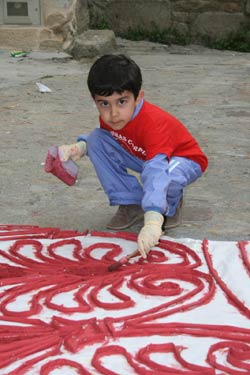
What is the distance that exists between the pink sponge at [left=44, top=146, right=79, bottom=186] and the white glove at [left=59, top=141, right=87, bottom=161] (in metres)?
0.02

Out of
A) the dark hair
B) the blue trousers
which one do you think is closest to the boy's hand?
the blue trousers

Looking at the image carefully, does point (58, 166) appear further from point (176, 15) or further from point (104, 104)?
point (176, 15)

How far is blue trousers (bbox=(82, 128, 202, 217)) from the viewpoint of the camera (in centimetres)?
339

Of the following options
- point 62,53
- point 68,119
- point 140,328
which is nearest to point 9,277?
point 140,328

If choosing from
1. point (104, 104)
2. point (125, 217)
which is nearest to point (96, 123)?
point (125, 217)

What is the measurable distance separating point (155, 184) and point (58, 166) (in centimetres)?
44

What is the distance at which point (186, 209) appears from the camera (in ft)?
12.3

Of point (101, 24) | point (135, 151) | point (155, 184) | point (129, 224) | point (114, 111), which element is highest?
point (101, 24)

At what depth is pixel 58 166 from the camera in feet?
10.8

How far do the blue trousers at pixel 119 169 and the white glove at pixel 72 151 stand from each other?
0.08 feet

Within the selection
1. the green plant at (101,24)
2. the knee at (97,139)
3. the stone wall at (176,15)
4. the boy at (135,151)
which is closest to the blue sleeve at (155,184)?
the boy at (135,151)

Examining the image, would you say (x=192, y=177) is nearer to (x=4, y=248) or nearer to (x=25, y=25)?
(x=4, y=248)

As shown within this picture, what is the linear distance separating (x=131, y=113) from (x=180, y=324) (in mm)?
953

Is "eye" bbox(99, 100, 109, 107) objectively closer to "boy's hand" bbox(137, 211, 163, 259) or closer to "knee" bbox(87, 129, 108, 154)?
"knee" bbox(87, 129, 108, 154)
